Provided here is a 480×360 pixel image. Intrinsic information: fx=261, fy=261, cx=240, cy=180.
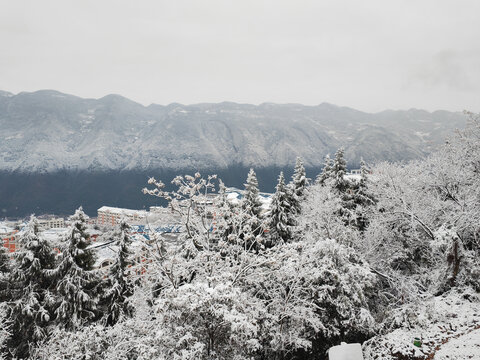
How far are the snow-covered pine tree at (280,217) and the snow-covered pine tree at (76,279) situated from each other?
1356 cm

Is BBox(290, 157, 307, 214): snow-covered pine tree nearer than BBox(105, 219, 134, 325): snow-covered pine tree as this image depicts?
No

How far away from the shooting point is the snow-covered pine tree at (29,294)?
614 inches

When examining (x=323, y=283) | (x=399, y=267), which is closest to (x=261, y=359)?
(x=323, y=283)

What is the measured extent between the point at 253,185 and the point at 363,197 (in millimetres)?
9231

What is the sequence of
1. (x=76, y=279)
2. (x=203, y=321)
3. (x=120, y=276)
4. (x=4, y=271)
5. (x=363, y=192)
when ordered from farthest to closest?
1. (x=363, y=192)
2. (x=4, y=271)
3. (x=120, y=276)
4. (x=76, y=279)
5. (x=203, y=321)

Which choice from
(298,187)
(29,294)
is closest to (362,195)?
(298,187)

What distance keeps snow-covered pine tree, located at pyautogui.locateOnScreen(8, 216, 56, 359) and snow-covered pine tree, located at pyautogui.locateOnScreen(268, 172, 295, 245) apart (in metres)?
15.9

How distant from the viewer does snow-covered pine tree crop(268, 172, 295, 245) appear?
21.7 metres

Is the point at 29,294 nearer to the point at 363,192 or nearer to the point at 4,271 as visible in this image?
the point at 4,271

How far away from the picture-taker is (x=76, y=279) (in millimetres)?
16812

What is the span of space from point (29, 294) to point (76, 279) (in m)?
2.56

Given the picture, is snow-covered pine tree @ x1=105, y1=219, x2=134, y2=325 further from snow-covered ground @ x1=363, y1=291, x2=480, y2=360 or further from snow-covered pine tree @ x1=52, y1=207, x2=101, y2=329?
snow-covered ground @ x1=363, y1=291, x2=480, y2=360

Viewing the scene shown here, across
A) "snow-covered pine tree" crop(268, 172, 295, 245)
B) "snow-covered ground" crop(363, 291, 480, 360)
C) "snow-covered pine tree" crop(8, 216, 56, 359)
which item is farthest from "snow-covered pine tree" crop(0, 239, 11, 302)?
"snow-covered ground" crop(363, 291, 480, 360)

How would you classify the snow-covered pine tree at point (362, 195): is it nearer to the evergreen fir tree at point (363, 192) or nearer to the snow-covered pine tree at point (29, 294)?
the evergreen fir tree at point (363, 192)
